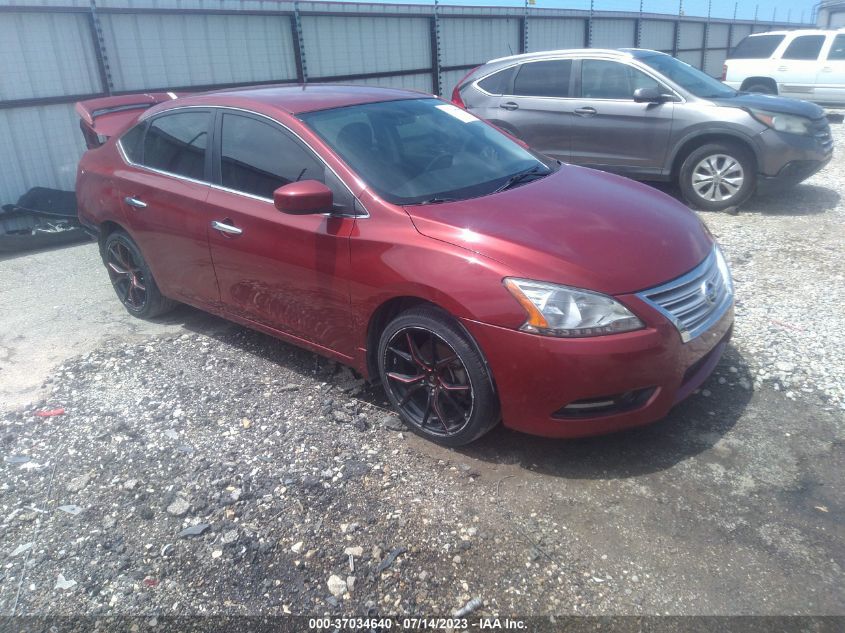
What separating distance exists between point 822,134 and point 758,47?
828cm

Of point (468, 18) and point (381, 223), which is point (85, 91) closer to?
point (381, 223)

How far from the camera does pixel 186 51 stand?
9141 millimetres

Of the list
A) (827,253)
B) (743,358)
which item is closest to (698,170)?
(827,253)

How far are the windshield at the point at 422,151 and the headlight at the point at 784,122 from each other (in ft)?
13.4

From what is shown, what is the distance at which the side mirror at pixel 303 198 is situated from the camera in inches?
134

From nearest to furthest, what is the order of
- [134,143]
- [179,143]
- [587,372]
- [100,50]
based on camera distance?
[587,372] < [179,143] < [134,143] < [100,50]

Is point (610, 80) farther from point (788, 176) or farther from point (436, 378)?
point (436, 378)

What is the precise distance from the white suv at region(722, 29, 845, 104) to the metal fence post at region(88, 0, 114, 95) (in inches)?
469

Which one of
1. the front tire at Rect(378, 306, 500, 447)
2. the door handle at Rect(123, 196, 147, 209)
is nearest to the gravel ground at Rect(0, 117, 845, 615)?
the front tire at Rect(378, 306, 500, 447)

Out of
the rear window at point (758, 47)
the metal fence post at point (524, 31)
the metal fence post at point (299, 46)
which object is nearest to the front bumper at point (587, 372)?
the metal fence post at point (299, 46)

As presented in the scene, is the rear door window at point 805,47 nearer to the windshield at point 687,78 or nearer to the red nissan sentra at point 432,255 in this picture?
the windshield at point 687,78

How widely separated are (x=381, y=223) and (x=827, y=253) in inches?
184

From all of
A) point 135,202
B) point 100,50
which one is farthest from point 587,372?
point 100,50

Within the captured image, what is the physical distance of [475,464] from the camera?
3.39m
